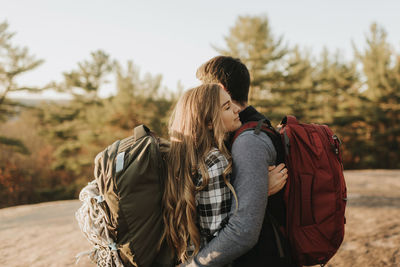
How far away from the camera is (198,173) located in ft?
4.21

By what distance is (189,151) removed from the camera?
4.26ft

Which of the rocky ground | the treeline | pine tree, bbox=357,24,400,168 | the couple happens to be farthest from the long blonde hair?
pine tree, bbox=357,24,400,168

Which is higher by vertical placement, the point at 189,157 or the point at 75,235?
the point at 189,157

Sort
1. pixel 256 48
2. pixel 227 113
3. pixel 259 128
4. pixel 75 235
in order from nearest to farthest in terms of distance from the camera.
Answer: pixel 259 128 < pixel 227 113 < pixel 75 235 < pixel 256 48

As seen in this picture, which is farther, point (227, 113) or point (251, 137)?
point (227, 113)

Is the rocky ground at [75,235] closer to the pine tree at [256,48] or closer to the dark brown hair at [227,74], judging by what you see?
the dark brown hair at [227,74]

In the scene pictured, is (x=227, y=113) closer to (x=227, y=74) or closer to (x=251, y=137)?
(x=251, y=137)

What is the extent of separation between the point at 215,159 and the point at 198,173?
0.34 feet

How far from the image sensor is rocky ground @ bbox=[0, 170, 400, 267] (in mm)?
3029

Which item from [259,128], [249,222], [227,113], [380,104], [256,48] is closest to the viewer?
[249,222]

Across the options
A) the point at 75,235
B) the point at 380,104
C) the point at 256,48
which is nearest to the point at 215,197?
the point at 75,235

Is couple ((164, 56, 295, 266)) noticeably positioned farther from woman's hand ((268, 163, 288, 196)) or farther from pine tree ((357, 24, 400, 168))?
pine tree ((357, 24, 400, 168))

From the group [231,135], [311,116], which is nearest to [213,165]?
[231,135]

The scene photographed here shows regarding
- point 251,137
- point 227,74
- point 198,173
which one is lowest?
point 198,173
